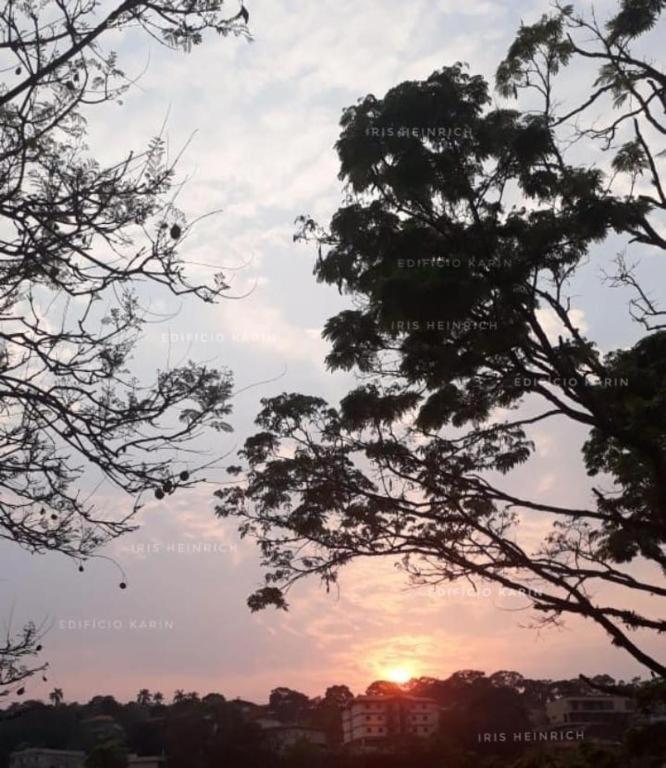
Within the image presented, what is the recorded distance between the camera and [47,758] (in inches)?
1875

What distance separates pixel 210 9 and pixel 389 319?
4563 mm

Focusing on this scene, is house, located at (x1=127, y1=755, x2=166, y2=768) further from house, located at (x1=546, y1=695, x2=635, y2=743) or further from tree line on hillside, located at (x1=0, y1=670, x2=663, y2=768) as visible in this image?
house, located at (x1=546, y1=695, x2=635, y2=743)

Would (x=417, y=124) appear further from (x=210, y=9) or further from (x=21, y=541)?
(x=21, y=541)

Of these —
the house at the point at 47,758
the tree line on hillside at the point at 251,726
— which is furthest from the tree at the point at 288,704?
the house at the point at 47,758

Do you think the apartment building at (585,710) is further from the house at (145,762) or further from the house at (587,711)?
the house at (145,762)

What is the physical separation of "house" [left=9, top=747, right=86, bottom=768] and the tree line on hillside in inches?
29.0

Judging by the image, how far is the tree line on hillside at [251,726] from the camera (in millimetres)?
36625

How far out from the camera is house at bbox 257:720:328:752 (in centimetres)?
4275

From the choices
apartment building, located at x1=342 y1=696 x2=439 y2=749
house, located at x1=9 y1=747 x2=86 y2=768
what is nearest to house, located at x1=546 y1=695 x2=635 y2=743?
apartment building, located at x1=342 y1=696 x2=439 y2=749

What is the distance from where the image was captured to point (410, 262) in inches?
382

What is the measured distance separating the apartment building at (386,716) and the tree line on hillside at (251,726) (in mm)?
727

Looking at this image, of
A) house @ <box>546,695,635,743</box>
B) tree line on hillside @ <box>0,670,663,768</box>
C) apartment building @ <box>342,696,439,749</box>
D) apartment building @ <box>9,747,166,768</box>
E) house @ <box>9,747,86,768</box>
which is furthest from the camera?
house @ <box>546,695,635,743</box>

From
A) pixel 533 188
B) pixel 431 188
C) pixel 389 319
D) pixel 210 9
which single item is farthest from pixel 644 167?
pixel 210 9

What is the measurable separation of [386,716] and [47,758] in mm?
18810
